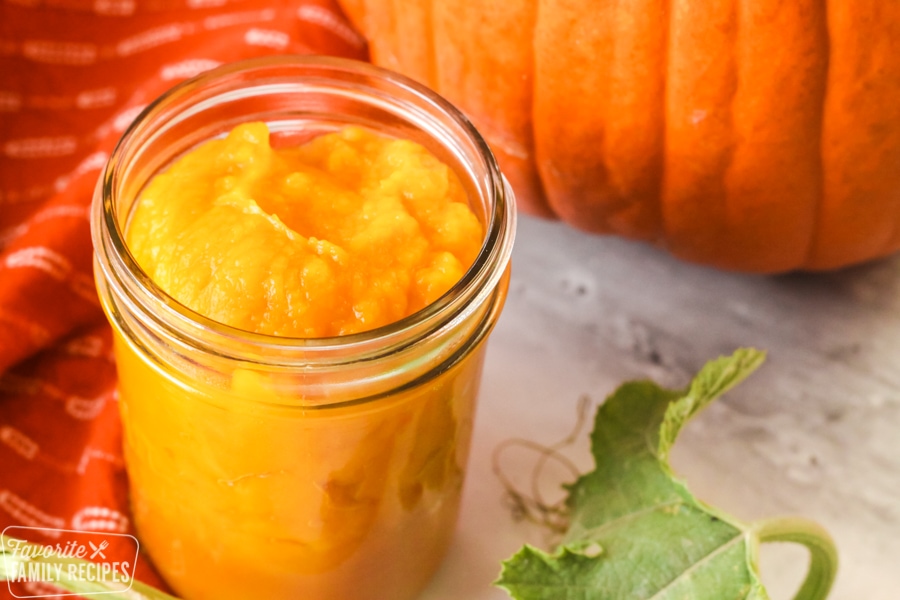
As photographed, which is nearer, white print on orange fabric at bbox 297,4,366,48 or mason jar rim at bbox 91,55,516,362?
mason jar rim at bbox 91,55,516,362

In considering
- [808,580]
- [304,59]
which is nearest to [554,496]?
[808,580]

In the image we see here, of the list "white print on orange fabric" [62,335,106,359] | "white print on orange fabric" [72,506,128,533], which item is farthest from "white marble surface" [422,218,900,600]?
"white print on orange fabric" [62,335,106,359]

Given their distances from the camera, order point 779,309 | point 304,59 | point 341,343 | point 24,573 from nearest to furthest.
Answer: point 341,343, point 24,573, point 304,59, point 779,309

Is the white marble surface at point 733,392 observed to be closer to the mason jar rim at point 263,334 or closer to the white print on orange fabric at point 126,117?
the mason jar rim at point 263,334

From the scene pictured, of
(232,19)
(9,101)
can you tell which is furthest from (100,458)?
(232,19)

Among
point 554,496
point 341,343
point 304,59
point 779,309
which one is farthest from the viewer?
point 779,309

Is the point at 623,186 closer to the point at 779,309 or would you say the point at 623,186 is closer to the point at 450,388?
the point at 779,309

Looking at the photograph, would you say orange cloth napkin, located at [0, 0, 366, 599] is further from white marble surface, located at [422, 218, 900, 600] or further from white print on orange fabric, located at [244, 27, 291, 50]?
white marble surface, located at [422, 218, 900, 600]
